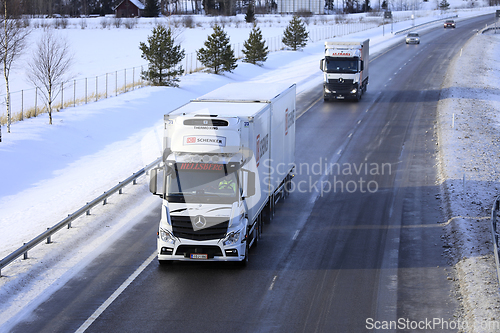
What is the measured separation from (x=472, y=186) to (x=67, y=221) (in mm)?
13826

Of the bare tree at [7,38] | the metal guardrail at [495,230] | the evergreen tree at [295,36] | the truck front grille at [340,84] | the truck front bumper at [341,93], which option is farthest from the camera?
the evergreen tree at [295,36]

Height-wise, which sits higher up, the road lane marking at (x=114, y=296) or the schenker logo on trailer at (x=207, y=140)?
the schenker logo on trailer at (x=207, y=140)

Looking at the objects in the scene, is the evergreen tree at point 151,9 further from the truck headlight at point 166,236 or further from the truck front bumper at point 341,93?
the truck headlight at point 166,236

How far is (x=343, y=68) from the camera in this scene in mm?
38000

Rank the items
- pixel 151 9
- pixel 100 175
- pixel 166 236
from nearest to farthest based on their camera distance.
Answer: pixel 166 236
pixel 100 175
pixel 151 9

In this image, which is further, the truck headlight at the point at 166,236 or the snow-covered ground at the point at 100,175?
the snow-covered ground at the point at 100,175

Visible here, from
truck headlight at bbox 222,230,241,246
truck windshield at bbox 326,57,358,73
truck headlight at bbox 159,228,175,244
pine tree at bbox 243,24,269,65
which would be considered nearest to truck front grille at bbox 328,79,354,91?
truck windshield at bbox 326,57,358,73

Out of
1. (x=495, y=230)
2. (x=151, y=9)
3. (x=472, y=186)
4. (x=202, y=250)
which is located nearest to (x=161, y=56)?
(x=472, y=186)

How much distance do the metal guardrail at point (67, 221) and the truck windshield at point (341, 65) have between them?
1751cm

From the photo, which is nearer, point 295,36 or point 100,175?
point 100,175

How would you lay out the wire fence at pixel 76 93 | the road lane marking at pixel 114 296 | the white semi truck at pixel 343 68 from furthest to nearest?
the white semi truck at pixel 343 68 → the wire fence at pixel 76 93 → the road lane marking at pixel 114 296

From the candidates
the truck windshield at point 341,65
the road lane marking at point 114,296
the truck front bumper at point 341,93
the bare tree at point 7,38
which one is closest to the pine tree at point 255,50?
the truck front bumper at point 341,93

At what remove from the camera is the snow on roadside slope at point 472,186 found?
12.9 metres

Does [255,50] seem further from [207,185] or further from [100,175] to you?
[207,185]
